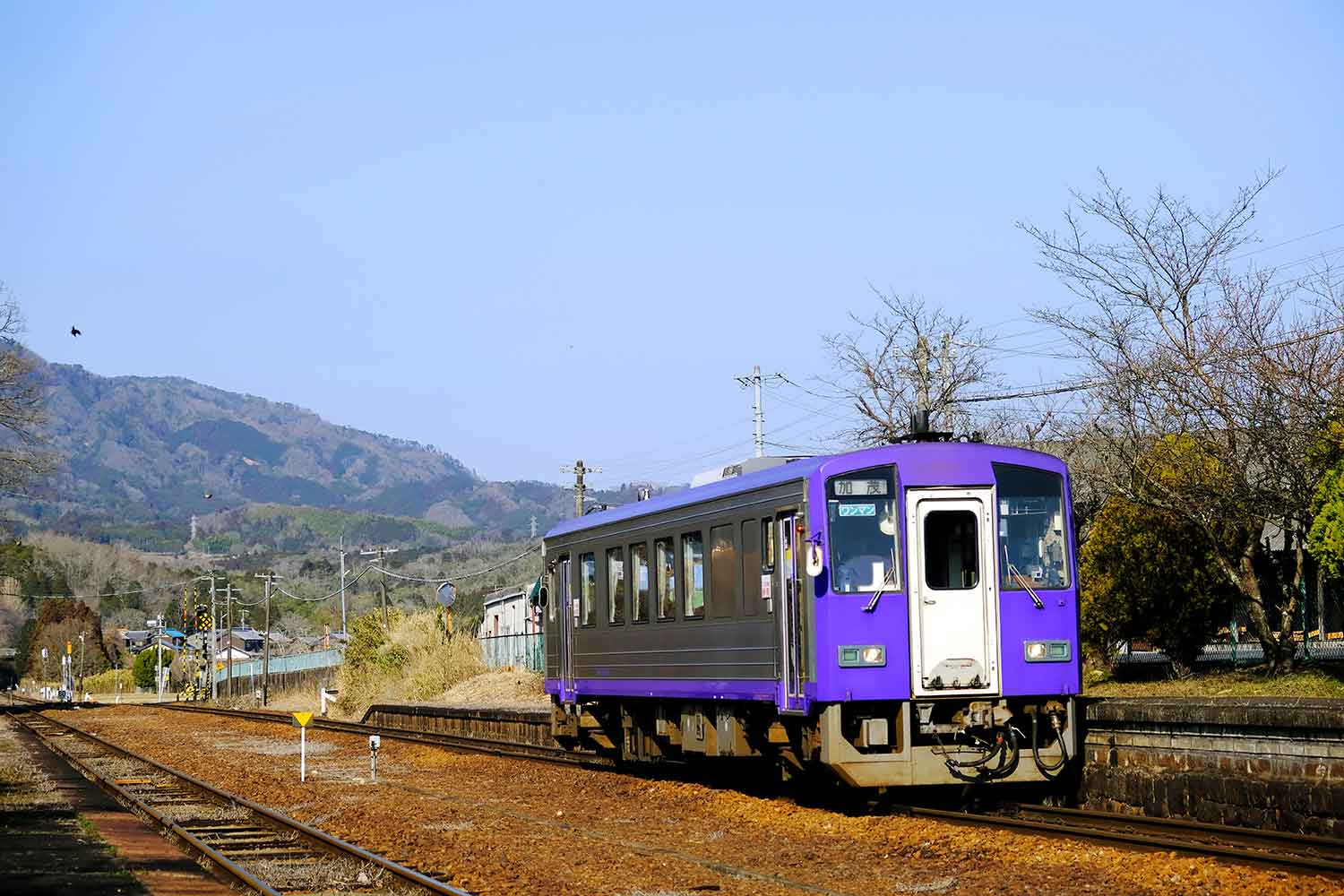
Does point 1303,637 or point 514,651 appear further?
point 514,651

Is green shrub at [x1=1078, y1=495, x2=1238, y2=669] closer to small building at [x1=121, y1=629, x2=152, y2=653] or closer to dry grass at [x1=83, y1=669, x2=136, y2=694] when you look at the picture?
dry grass at [x1=83, y1=669, x2=136, y2=694]

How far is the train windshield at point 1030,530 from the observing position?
15.3 metres

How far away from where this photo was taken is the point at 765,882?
11.8 metres

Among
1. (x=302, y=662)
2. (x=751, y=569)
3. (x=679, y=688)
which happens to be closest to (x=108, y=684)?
(x=302, y=662)

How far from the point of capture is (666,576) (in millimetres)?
18594

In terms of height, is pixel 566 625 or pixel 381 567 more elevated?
pixel 381 567

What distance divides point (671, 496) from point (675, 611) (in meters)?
1.37

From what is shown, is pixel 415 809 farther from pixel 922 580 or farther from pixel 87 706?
pixel 87 706

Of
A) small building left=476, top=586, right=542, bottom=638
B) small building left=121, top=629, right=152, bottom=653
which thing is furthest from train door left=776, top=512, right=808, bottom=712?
small building left=121, top=629, right=152, bottom=653

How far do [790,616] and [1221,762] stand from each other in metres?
4.01

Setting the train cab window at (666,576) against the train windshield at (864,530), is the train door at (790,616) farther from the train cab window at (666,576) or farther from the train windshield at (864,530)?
the train cab window at (666,576)

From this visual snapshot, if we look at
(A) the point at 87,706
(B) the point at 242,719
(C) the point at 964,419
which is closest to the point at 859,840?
(C) the point at 964,419

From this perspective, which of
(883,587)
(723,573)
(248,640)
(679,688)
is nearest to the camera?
(883,587)

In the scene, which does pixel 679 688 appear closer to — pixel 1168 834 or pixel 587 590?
pixel 587 590
